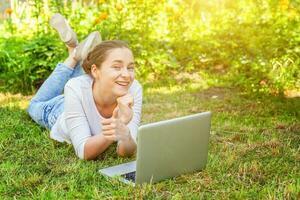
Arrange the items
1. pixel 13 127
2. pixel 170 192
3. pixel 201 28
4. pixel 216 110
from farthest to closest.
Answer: pixel 201 28 → pixel 216 110 → pixel 13 127 → pixel 170 192

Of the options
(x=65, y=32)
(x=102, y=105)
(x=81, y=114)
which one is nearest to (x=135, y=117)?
(x=102, y=105)

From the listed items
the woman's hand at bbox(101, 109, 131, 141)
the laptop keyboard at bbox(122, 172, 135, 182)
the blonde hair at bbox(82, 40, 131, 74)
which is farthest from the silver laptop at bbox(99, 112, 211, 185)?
the blonde hair at bbox(82, 40, 131, 74)

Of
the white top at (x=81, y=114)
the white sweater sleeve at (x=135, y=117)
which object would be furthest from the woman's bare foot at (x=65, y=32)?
the white sweater sleeve at (x=135, y=117)

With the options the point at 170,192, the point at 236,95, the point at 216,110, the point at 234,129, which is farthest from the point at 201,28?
the point at 170,192

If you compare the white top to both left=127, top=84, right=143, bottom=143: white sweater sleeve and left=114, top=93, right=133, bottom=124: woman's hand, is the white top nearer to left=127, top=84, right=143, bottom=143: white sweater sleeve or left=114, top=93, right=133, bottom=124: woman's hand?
left=127, top=84, right=143, bottom=143: white sweater sleeve

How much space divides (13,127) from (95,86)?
1117 millimetres

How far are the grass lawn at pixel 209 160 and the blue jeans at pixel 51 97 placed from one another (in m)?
0.10

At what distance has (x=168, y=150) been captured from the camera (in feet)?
10.3

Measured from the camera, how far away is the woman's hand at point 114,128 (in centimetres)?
331

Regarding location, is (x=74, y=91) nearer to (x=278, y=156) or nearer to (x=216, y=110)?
(x=278, y=156)

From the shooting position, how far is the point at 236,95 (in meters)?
6.10

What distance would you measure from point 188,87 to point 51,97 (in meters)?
2.14

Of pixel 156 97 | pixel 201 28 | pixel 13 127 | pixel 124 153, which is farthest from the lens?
pixel 201 28

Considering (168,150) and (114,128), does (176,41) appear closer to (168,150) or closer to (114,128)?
(114,128)
